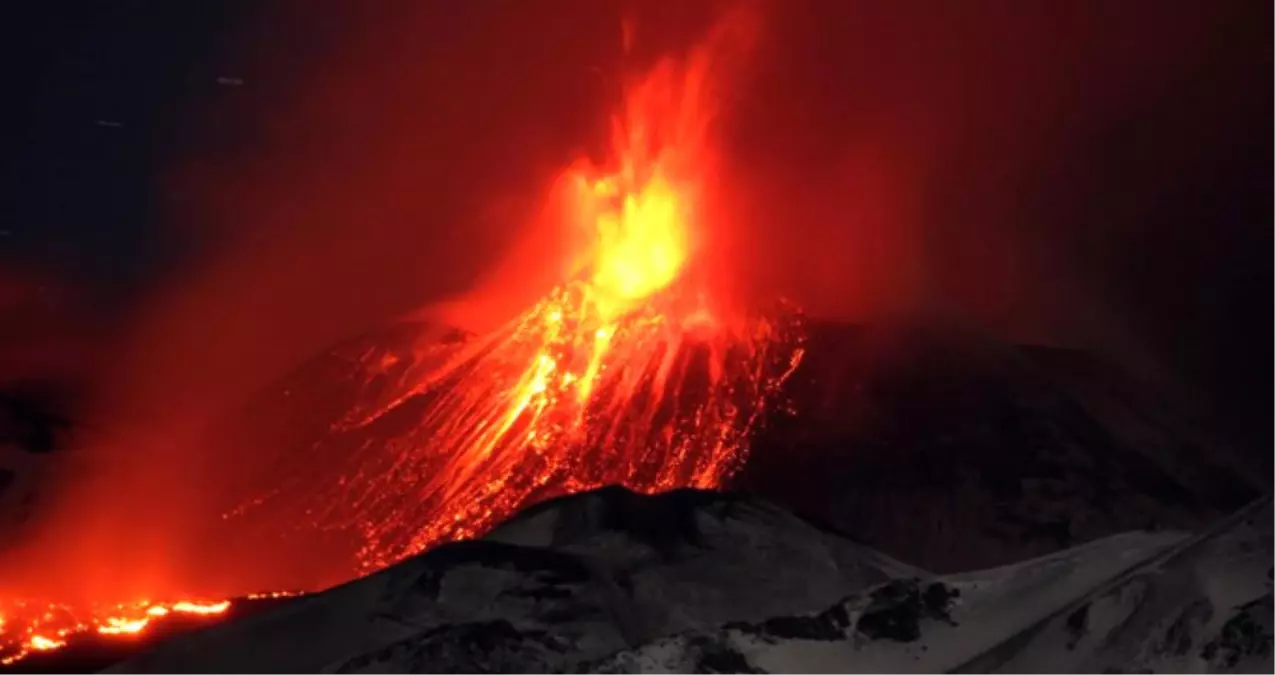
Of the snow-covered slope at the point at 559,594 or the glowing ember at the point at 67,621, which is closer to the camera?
the snow-covered slope at the point at 559,594

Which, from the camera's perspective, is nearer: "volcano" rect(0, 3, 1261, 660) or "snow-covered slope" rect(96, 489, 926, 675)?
"snow-covered slope" rect(96, 489, 926, 675)

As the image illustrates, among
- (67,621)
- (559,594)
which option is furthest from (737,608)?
(67,621)

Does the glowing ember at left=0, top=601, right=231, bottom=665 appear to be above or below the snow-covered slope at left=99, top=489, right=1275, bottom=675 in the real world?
above

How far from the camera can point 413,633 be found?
97188 millimetres

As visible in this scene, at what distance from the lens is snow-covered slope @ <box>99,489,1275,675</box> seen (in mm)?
67125

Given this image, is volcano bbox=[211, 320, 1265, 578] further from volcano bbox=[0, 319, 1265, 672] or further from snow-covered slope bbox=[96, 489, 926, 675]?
snow-covered slope bbox=[96, 489, 926, 675]

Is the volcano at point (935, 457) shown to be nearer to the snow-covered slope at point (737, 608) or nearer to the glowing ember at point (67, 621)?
the glowing ember at point (67, 621)

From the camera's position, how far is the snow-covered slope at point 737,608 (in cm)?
6712

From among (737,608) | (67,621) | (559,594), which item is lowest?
A: (737,608)

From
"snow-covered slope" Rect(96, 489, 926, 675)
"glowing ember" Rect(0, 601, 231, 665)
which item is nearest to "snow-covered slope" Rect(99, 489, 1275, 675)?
"snow-covered slope" Rect(96, 489, 926, 675)

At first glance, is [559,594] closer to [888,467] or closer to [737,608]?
[737,608]

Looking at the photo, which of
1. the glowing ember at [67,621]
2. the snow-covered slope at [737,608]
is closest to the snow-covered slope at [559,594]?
the snow-covered slope at [737,608]

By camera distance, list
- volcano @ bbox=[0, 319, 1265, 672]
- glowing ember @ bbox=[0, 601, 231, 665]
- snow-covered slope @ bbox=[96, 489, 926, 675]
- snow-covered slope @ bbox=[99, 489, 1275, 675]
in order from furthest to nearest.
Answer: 1. volcano @ bbox=[0, 319, 1265, 672]
2. glowing ember @ bbox=[0, 601, 231, 665]
3. snow-covered slope @ bbox=[96, 489, 926, 675]
4. snow-covered slope @ bbox=[99, 489, 1275, 675]

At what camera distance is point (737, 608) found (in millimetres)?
104562
